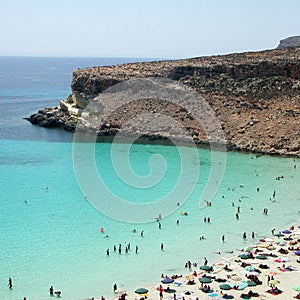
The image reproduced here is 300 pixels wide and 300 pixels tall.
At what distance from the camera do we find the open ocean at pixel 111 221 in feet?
89.8

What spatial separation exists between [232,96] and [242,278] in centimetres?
4359

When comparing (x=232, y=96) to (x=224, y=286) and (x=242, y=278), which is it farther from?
(x=224, y=286)

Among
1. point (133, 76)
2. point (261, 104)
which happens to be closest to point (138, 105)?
point (133, 76)

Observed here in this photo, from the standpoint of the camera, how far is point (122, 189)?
42.6 meters

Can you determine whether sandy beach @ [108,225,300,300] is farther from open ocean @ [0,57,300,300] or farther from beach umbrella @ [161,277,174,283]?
open ocean @ [0,57,300,300]

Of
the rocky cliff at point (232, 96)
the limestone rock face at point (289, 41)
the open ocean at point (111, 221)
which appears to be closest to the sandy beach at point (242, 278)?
the open ocean at point (111, 221)

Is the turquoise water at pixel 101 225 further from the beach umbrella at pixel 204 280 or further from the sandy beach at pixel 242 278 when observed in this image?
the beach umbrella at pixel 204 280

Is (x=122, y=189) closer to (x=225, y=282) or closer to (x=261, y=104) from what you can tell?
(x=225, y=282)

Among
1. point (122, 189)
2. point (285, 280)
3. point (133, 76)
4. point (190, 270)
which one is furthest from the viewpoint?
point (133, 76)

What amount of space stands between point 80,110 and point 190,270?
46440mm

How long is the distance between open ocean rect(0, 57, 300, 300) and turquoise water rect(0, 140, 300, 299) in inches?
2.4

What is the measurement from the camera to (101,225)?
1363 inches

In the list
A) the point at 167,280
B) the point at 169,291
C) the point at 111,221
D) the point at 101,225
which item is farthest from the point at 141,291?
the point at 111,221

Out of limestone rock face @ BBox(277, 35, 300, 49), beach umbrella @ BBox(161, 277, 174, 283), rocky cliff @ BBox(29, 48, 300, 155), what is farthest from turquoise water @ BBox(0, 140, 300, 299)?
limestone rock face @ BBox(277, 35, 300, 49)
